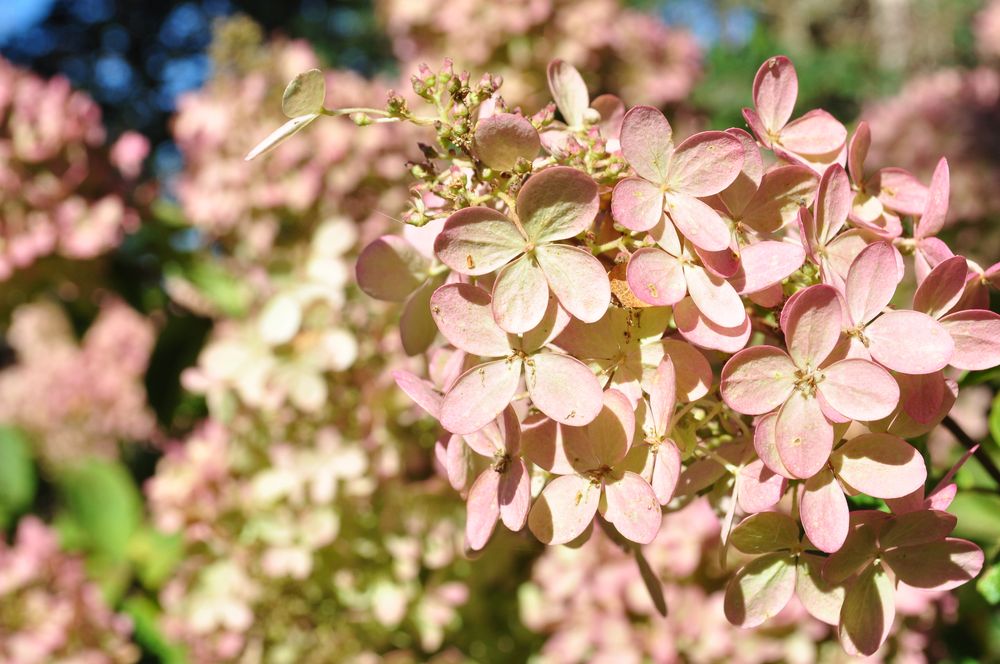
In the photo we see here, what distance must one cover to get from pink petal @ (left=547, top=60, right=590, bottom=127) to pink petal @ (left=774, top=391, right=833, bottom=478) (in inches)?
6.6

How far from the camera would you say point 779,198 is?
36 centimetres

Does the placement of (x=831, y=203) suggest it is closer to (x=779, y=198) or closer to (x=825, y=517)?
(x=779, y=198)

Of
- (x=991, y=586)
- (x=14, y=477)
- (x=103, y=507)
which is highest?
(x=991, y=586)

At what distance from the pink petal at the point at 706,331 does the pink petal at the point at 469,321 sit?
67 millimetres

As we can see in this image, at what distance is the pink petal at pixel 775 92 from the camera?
0.39m

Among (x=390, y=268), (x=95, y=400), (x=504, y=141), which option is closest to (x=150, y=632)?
(x=390, y=268)

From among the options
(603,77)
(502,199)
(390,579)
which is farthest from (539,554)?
(603,77)

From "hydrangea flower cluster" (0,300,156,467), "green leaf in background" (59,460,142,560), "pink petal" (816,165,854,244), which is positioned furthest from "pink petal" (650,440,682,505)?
"hydrangea flower cluster" (0,300,156,467)

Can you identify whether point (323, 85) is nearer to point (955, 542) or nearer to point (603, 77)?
point (955, 542)

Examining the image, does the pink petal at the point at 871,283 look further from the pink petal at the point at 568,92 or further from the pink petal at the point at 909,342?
the pink petal at the point at 568,92

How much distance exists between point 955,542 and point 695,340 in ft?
0.42

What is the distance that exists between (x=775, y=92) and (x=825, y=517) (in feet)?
0.62

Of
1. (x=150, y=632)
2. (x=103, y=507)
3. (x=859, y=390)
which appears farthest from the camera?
(x=103, y=507)

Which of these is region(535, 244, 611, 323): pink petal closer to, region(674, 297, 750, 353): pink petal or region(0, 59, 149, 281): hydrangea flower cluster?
region(674, 297, 750, 353): pink petal
